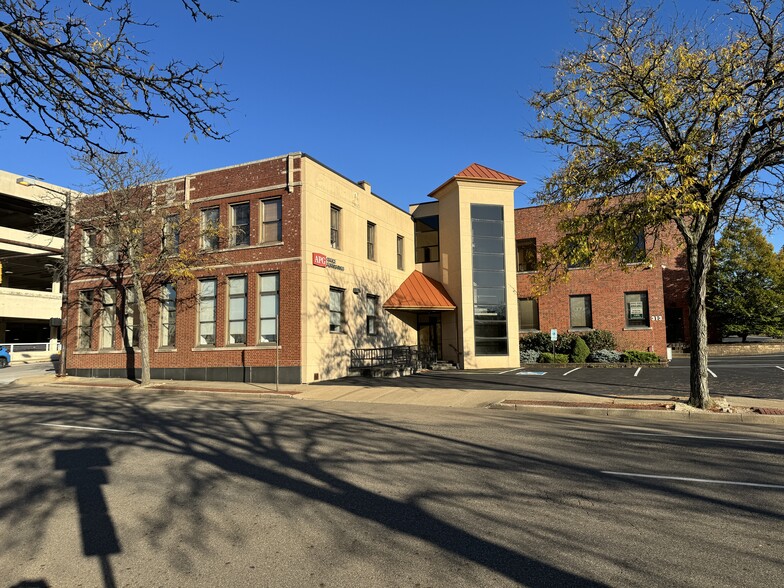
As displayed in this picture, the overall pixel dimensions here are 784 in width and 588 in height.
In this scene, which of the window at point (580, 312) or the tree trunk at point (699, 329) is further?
the window at point (580, 312)

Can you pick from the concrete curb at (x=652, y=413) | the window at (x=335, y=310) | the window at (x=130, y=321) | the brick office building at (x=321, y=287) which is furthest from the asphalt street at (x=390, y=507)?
the window at (x=130, y=321)

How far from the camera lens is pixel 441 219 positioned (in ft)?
91.2

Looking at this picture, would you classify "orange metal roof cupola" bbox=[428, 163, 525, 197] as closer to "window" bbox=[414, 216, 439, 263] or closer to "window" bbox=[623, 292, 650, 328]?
"window" bbox=[414, 216, 439, 263]

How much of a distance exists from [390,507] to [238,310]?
17034 millimetres

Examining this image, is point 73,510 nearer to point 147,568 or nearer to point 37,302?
point 147,568

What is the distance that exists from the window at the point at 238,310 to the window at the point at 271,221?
6.44 feet

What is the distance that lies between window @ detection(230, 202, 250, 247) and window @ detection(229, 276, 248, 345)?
151 cm

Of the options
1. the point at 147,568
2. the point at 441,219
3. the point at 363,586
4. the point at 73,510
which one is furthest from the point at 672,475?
the point at 441,219

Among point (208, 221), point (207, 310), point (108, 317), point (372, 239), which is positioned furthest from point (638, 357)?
point (108, 317)

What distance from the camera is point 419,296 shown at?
25.7 metres

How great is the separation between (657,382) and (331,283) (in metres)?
12.5

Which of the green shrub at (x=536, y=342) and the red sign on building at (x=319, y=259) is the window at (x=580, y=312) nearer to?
the green shrub at (x=536, y=342)

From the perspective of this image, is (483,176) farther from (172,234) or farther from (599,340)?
(172,234)

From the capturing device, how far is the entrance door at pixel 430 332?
27.6 meters
